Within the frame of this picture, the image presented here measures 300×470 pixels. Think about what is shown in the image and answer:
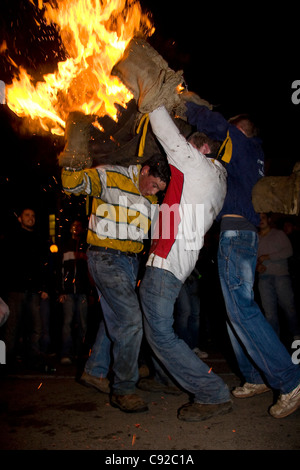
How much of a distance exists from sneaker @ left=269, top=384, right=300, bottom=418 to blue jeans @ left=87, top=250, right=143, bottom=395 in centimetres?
117

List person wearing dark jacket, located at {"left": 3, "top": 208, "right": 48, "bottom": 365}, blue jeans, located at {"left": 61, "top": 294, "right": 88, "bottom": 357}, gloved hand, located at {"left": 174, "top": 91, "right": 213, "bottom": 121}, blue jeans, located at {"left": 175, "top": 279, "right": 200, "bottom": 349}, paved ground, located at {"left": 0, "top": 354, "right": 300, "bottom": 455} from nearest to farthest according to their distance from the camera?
paved ground, located at {"left": 0, "top": 354, "right": 300, "bottom": 455}, gloved hand, located at {"left": 174, "top": 91, "right": 213, "bottom": 121}, person wearing dark jacket, located at {"left": 3, "top": 208, "right": 48, "bottom": 365}, blue jeans, located at {"left": 175, "top": 279, "right": 200, "bottom": 349}, blue jeans, located at {"left": 61, "top": 294, "right": 88, "bottom": 357}

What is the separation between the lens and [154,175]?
3.42 metres

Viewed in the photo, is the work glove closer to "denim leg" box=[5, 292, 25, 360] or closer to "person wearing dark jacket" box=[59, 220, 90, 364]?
"denim leg" box=[5, 292, 25, 360]

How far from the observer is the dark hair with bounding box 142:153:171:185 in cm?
341

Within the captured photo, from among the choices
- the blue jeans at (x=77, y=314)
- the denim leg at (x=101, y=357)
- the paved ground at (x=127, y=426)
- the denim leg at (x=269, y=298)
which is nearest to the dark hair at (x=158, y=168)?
the denim leg at (x=101, y=357)

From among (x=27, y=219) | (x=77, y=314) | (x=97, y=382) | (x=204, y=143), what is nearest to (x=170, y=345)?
(x=97, y=382)

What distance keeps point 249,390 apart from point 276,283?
11.1ft

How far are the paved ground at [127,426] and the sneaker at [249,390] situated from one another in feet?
0.18

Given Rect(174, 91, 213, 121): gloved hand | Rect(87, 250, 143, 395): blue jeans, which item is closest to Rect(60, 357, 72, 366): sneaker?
Rect(87, 250, 143, 395): blue jeans

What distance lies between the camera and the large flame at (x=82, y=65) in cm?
365

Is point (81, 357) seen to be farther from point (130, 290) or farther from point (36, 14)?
point (36, 14)

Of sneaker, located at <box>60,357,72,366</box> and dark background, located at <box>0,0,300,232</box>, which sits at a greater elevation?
dark background, located at <box>0,0,300,232</box>

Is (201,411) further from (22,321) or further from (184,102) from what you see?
(22,321)
